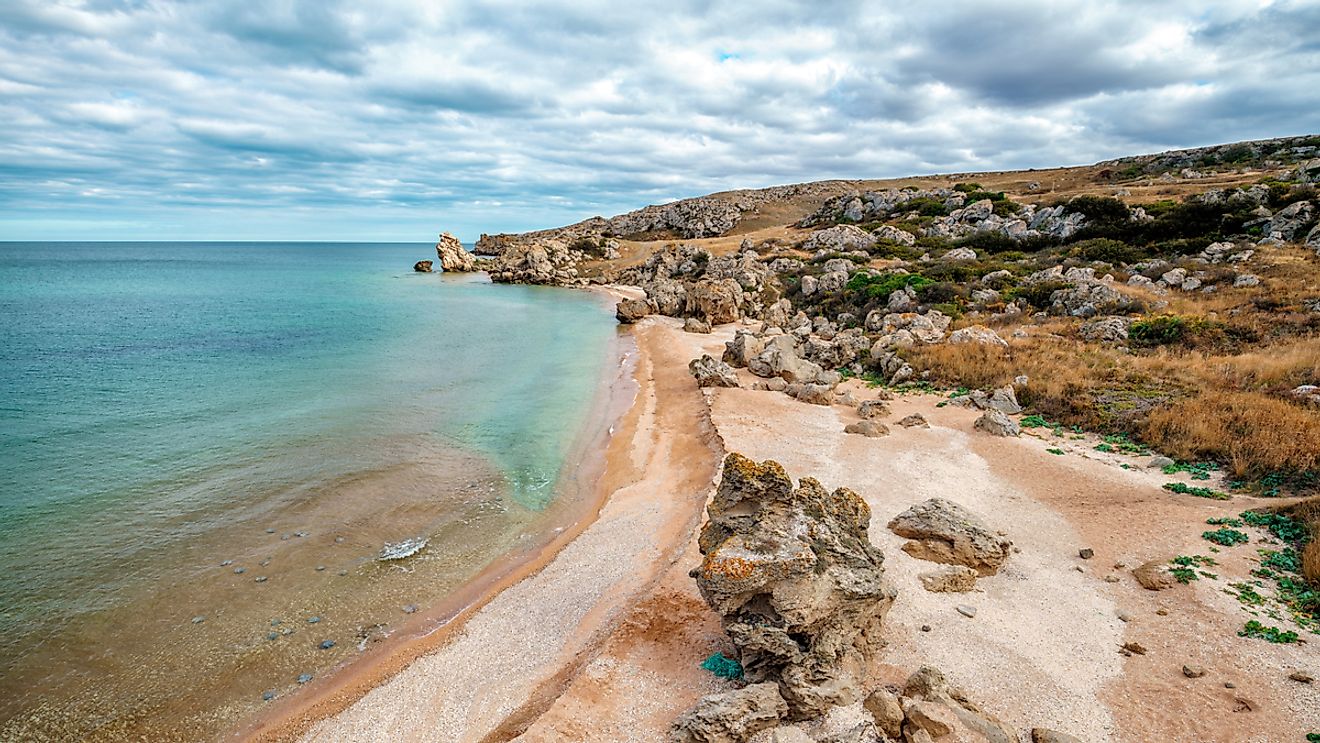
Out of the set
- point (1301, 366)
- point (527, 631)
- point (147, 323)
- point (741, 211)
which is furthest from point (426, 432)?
point (741, 211)

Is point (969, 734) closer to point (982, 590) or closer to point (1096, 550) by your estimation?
point (982, 590)

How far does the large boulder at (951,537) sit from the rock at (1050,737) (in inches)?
143

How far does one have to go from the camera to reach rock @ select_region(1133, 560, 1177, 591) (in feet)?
30.3

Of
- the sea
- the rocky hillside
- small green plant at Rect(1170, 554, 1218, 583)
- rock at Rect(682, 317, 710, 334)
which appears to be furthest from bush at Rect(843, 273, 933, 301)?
small green plant at Rect(1170, 554, 1218, 583)

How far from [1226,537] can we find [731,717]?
32.4ft

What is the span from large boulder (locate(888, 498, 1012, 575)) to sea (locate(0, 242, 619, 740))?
802cm

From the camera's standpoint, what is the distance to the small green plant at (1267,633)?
779cm

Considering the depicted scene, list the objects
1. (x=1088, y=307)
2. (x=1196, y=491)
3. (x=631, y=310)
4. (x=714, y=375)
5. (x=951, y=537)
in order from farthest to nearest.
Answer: (x=631, y=310), (x=1088, y=307), (x=714, y=375), (x=1196, y=491), (x=951, y=537)

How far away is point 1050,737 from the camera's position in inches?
255

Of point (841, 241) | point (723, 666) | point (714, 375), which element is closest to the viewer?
point (723, 666)

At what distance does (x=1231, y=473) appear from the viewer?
1250 cm

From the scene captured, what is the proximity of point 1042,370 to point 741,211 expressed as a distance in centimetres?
10058

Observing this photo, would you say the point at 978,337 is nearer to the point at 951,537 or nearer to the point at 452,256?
the point at 951,537

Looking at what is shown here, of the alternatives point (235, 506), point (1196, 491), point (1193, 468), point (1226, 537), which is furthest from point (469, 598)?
point (1193, 468)
